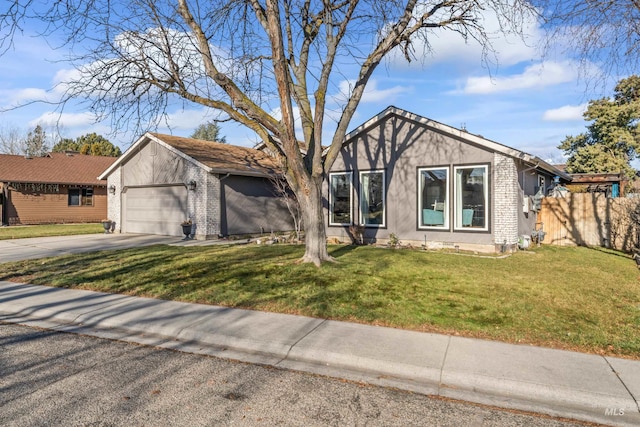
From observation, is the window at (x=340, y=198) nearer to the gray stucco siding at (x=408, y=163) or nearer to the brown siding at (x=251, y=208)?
the gray stucco siding at (x=408, y=163)

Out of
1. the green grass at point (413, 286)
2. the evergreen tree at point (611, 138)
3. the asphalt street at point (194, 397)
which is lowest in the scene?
the asphalt street at point (194, 397)

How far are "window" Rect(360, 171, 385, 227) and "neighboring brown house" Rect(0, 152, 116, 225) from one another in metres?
19.9

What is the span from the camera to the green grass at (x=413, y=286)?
574 centimetres

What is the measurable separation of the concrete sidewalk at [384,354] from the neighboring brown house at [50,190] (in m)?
22.2

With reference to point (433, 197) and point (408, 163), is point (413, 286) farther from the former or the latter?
point (408, 163)

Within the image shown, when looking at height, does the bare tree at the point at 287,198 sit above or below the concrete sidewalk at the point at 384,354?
above

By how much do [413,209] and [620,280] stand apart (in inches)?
244

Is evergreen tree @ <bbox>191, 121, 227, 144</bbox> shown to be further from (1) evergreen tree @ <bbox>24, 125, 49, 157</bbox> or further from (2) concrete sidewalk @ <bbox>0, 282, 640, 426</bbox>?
(2) concrete sidewalk @ <bbox>0, 282, 640, 426</bbox>

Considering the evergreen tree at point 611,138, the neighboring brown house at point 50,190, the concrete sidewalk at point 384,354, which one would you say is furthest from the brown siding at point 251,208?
the evergreen tree at point 611,138

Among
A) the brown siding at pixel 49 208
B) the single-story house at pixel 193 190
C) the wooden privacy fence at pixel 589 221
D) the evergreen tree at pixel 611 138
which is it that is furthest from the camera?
the evergreen tree at pixel 611 138

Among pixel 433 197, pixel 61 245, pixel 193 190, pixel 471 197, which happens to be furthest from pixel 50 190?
pixel 471 197

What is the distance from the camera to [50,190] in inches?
1049

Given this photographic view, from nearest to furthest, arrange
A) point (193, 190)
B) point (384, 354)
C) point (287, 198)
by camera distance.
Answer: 1. point (384, 354)
2. point (287, 198)
3. point (193, 190)

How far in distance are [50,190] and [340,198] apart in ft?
68.4
